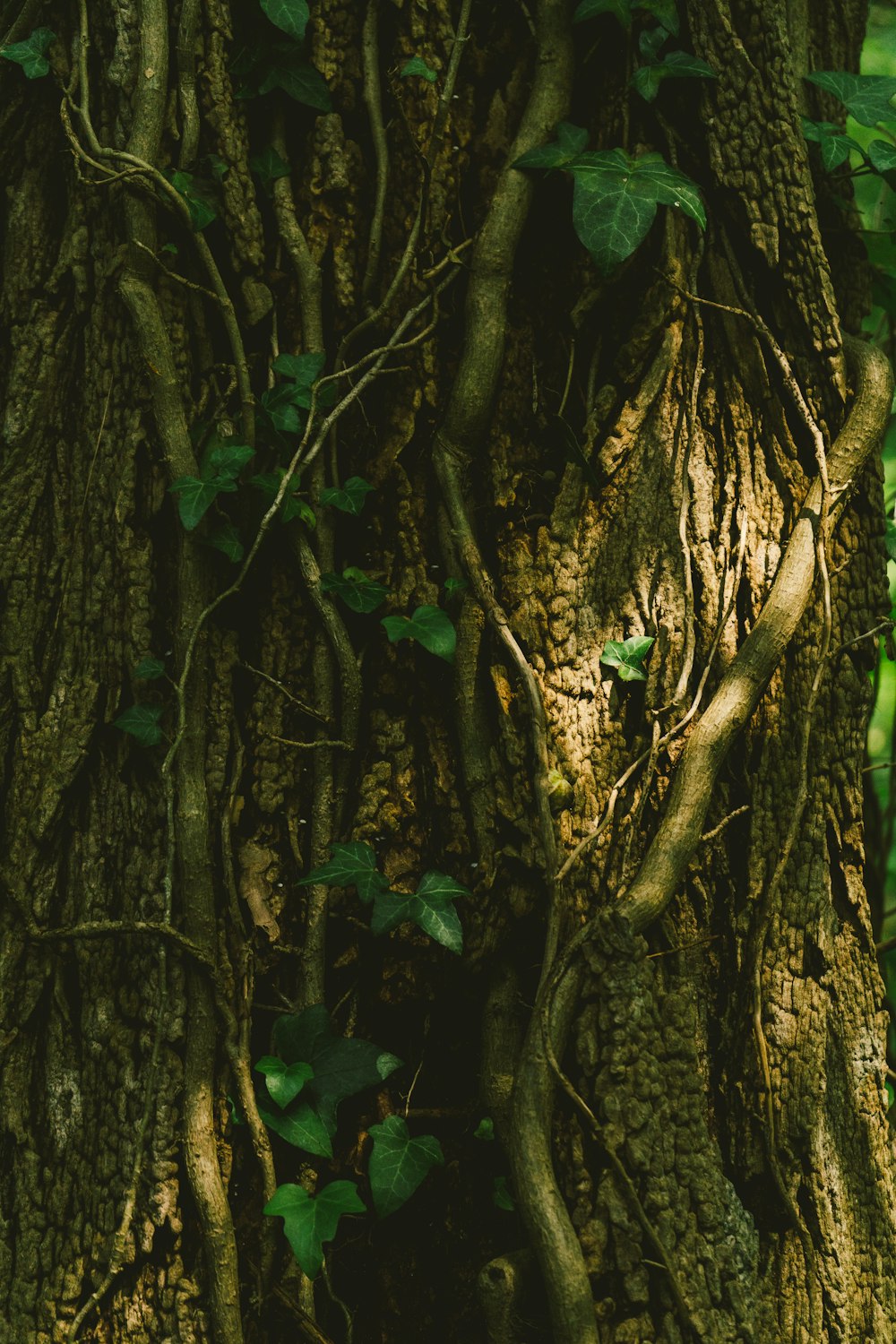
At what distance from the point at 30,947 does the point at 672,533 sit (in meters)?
1.23

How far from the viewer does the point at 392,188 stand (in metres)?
1.66

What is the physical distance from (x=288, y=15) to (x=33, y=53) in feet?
1.50

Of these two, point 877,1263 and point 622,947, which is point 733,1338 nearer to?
point 877,1263

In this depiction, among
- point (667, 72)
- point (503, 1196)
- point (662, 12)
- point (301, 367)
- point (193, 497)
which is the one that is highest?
point (662, 12)

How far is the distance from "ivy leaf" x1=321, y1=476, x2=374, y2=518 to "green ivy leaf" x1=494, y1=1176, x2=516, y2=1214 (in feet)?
3.39

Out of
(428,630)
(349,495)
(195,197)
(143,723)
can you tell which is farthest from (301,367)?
(143,723)

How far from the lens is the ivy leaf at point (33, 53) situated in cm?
167

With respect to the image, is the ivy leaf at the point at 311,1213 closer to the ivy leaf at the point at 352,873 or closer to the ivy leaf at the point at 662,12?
the ivy leaf at the point at 352,873

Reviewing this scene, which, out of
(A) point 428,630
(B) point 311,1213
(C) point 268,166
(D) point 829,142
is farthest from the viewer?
(D) point 829,142

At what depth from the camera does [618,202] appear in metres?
1.54

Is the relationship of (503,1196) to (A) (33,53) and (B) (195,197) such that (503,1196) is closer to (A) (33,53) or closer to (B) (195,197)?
(B) (195,197)

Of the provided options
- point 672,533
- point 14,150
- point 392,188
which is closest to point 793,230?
point 672,533

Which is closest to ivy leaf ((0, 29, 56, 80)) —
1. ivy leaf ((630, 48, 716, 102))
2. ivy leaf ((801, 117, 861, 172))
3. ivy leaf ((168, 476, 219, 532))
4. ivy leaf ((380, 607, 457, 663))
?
ivy leaf ((168, 476, 219, 532))

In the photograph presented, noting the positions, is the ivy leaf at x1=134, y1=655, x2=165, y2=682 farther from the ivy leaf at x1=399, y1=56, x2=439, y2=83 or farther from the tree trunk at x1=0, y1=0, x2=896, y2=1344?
the ivy leaf at x1=399, y1=56, x2=439, y2=83
